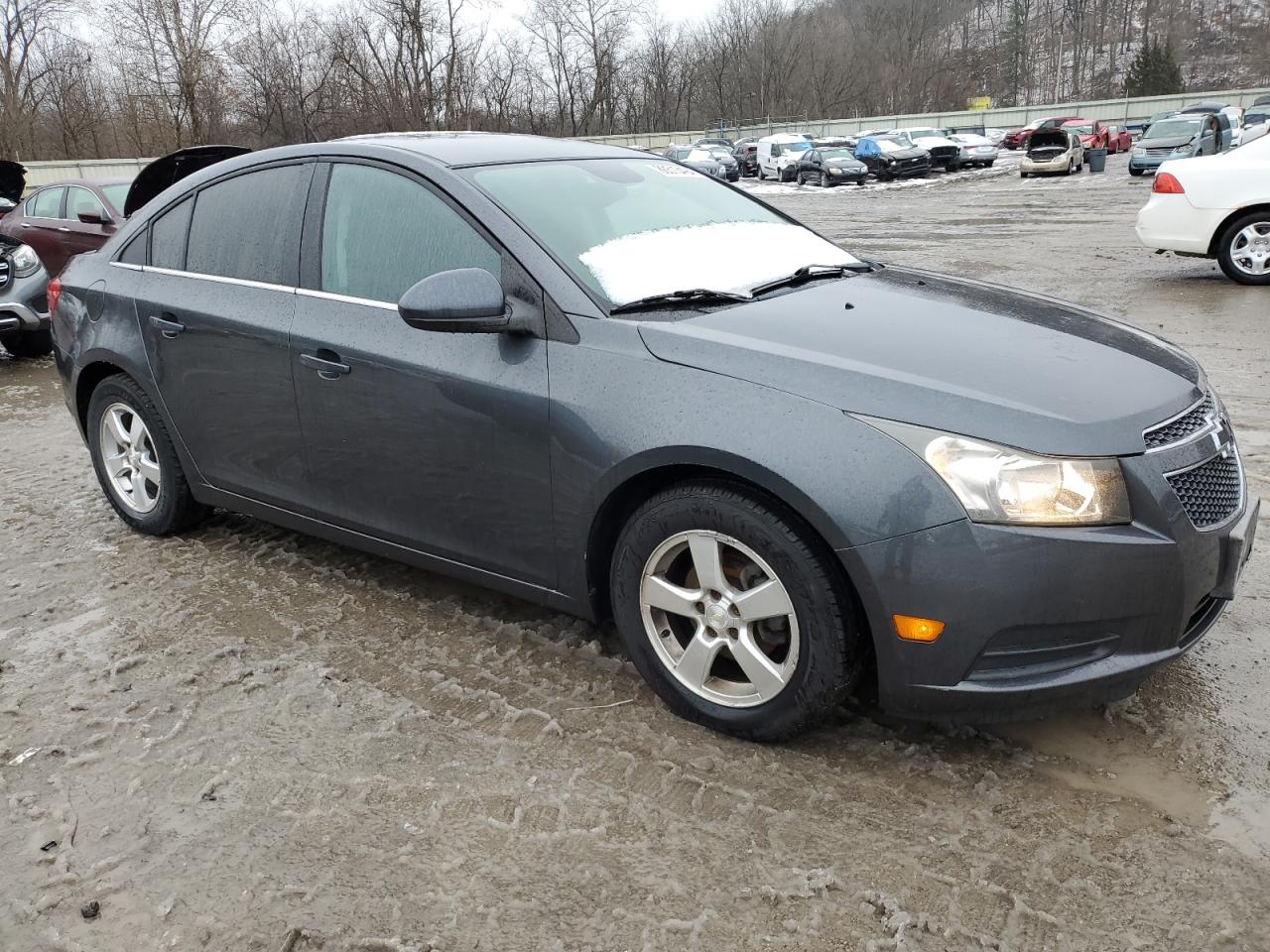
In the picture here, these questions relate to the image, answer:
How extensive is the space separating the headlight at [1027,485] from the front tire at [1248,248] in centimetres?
897

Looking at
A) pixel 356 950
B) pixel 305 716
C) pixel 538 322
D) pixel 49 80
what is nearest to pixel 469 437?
pixel 538 322

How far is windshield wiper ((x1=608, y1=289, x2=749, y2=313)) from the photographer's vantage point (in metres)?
2.94

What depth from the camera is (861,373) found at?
252 cm

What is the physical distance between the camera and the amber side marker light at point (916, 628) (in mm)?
2391

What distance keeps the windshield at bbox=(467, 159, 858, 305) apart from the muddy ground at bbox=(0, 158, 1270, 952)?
123cm

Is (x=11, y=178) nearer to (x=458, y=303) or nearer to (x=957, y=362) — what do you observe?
(x=458, y=303)

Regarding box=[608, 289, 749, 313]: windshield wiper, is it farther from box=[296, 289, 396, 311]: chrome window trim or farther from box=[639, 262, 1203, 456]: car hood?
box=[296, 289, 396, 311]: chrome window trim

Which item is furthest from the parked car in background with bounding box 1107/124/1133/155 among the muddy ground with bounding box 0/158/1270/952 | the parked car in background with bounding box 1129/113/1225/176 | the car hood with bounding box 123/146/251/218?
the muddy ground with bounding box 0/158/1270/952

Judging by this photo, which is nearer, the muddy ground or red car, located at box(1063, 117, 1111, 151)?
the muddy ground

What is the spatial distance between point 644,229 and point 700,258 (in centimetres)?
21

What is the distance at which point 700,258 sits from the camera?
329 centimetres

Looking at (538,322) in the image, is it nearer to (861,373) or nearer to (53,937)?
(861,373)

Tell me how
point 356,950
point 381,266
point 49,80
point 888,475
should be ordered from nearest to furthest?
point 356,950, point 888,475, point 381,266, point 49,80

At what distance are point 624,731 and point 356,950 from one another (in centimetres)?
96
